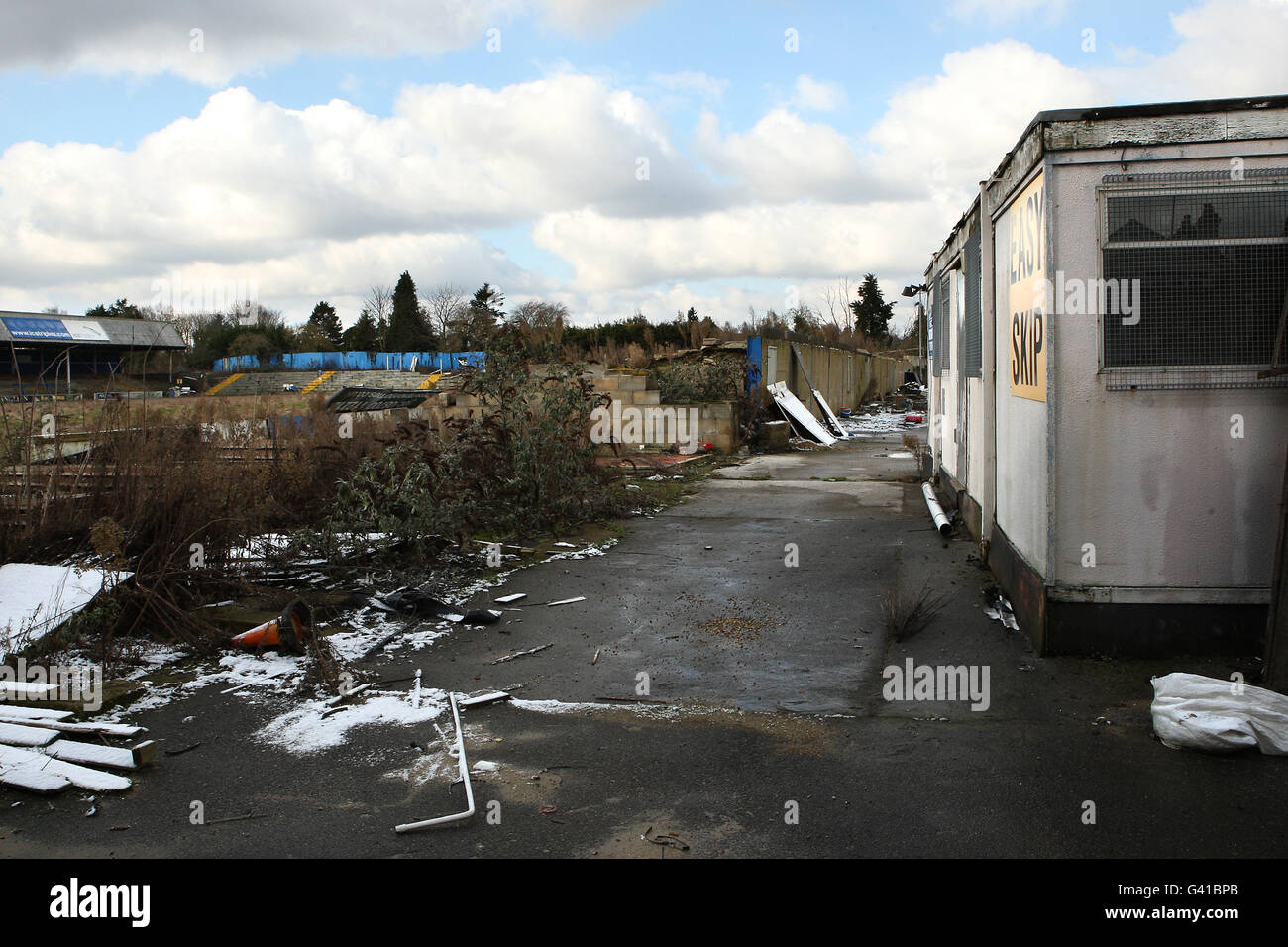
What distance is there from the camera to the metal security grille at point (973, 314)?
8905mm

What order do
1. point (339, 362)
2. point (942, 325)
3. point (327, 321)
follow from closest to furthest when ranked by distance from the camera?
point (942, 325), point (339, 362), point (327, 321)

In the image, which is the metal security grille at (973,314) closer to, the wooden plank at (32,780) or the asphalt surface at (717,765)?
the asphalt surface at (717,765)

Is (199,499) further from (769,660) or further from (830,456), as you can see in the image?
(830,456)

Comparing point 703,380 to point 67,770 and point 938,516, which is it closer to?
point 938,516

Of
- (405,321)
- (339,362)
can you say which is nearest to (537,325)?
(339,362)

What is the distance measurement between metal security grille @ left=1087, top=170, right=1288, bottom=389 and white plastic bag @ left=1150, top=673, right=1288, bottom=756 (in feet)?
5.88

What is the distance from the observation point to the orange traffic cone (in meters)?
6.01

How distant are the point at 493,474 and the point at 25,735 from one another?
6.05 m

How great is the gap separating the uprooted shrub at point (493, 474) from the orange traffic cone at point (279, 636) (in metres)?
2.21

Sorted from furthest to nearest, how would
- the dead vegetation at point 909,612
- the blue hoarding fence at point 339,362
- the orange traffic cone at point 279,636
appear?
1. the blue hoarding fence at point 339,362
2. the dead vegetation at point 909,612
3. the orange traffic cone at point 279,636

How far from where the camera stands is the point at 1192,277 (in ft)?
17.5

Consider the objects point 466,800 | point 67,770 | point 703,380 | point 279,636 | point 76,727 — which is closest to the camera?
point 466,800

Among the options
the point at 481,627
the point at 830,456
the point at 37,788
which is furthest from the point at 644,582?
the point at 830,456

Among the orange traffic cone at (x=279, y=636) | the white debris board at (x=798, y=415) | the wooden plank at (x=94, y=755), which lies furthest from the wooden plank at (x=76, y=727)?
the white debris board at (x=798, y=415)
